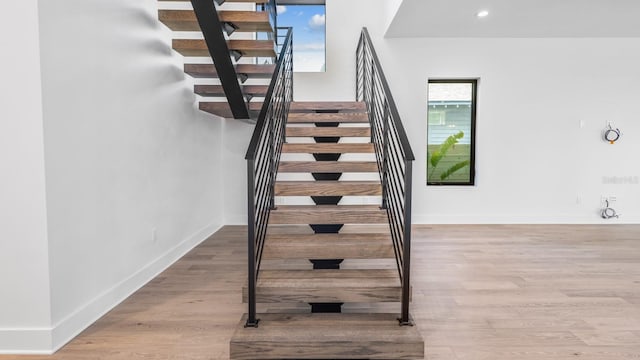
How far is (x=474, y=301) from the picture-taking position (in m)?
2.71

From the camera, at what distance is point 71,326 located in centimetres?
→ 220

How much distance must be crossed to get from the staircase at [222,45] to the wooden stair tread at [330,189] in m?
1.31

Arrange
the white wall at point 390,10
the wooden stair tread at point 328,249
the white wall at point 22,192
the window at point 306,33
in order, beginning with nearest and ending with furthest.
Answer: the white wall at point 22,192 → the wooden stair tread at point 328,249 → the white wall at point 390,10 → the window at point 306,33

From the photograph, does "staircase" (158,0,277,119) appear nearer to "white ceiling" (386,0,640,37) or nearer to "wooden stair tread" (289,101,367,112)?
"wooden stair tread" (289,101,367,112)

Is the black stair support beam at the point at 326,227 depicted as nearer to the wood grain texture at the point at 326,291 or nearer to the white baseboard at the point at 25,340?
the wood grain texture at the point at 326,291

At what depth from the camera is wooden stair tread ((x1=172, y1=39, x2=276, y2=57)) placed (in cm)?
333

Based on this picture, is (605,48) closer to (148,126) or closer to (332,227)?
(332,227)

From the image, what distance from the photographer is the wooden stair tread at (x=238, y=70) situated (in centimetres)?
363

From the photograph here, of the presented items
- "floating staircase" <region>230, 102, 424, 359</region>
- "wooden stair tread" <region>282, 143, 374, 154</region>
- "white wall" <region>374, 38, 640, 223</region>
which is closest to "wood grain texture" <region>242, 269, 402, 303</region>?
"floating staircase" <region>230, 102, 424, 359</region>

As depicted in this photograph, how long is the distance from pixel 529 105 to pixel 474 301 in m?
3.93

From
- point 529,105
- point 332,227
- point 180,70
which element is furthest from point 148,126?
point 529,105

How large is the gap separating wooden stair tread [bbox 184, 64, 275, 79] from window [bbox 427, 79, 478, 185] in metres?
2.82

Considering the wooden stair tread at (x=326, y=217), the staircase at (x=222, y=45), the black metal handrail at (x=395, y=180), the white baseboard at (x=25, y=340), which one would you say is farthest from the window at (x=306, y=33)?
the white baseboard at (x=25, y=340)

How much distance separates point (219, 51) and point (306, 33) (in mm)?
3013
